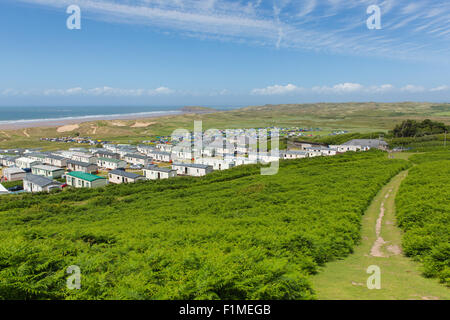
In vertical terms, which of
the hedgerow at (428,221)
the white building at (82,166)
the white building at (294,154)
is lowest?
the white building at (82,166)

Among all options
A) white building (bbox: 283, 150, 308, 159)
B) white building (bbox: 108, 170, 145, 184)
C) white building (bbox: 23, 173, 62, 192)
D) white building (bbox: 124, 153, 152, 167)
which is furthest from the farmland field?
white building (bbox: 124, 153, 152, 167)

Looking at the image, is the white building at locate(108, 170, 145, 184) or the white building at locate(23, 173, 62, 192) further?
the white building at locate(108, 170, 145, 184)

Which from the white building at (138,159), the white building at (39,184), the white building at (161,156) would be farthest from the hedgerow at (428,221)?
the white building at (161,156)

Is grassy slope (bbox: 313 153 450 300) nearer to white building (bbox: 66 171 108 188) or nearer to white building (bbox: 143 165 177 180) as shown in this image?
white building (bbox: 143 165 177 180)

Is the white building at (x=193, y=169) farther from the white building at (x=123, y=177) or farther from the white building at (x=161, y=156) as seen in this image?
the white building at (x=161, y=156)

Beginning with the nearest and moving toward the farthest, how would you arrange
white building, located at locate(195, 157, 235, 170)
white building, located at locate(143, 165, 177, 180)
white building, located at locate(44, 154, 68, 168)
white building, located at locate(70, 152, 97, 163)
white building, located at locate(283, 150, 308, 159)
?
white building, located at locate(143, 165, 177, 180), white building, located at locate(195, 157, 235, 170), white building, located at locate(44, 154, 68, 168), white building, located at locate(70, 152, 97, 163), white building, located at locate(283, 150, 308, 159)

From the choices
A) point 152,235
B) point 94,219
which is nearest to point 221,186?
point 94,219

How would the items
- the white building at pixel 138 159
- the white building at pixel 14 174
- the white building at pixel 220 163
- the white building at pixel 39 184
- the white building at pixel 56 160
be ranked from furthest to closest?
the white building at pixel 138 159 < the white building at pixel 56 160 < the white building at pixel 220 163 < the white building at pixel 14 174 < the white building at pixel 39 184
